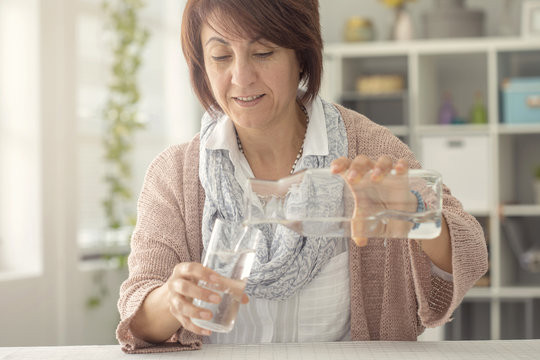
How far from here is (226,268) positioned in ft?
3.90

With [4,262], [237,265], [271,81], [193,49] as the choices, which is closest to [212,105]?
[193,49]

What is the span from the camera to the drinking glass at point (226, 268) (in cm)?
118

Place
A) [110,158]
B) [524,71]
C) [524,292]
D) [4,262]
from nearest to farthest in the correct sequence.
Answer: [4,262], [110,158], [524,292], [524,71]

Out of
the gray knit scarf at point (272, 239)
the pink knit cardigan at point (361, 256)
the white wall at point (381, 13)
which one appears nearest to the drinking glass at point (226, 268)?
the pink knit cardigan at point (361, 256)

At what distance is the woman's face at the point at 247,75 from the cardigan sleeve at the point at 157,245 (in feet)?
0.70

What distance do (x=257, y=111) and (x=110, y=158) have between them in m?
2.19

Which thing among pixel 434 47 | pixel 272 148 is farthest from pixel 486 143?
pixel 272 148

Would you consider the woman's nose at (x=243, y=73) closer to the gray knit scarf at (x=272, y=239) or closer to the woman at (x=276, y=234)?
the woman at (x=276, y=234)

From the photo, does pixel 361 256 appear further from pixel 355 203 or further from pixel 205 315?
pixel 205 315

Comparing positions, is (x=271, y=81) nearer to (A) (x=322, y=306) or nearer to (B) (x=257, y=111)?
(B) (x=257, y=111)

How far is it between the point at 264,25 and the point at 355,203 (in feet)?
1.49

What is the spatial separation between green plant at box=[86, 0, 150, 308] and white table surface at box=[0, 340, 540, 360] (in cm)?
220

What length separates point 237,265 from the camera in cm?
119

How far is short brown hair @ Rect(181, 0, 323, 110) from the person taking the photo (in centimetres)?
150
